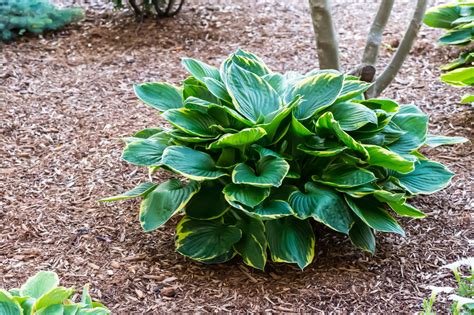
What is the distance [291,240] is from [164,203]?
2.40 ft

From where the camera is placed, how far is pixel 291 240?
141 inches

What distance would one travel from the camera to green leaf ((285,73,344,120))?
12.4ft

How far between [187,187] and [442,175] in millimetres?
1519

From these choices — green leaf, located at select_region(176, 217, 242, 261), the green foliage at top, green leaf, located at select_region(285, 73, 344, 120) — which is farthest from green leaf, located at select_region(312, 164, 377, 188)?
the green foliage at top

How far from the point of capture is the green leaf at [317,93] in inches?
148

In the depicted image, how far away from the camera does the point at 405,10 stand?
761 centimetres

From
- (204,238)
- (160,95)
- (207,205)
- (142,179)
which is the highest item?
(160,95)

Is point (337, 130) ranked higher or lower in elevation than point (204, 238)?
higher

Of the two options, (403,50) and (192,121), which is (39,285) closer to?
(192,121)

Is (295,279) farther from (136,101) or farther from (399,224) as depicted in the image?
(136,101)

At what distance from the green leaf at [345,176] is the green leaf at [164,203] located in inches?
28.7

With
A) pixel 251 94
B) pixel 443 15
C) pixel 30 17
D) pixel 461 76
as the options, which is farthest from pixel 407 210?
pixel 30 17

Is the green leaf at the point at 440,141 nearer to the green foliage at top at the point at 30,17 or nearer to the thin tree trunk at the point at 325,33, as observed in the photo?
the thin tree trunk at the point at 325,33

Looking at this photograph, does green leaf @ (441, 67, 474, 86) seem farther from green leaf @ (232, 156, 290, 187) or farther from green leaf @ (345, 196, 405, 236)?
green leaf @ (232, 156, 290, 187)
